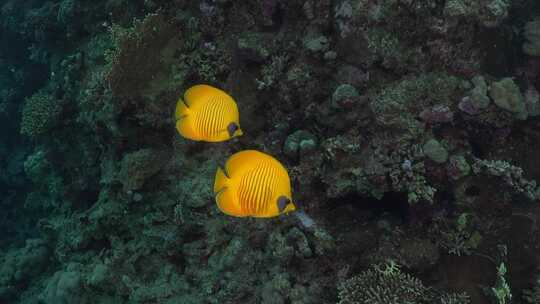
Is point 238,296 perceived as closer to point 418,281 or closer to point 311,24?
point 418,281

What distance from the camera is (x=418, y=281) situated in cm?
395

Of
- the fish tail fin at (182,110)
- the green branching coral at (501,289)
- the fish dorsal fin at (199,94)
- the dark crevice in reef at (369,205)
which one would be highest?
the fish dorsal fin at (199,94)

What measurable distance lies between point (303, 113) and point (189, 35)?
6.71ft

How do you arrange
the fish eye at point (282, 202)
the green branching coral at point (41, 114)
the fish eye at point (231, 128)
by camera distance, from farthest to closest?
the green branching coral at point (41, 114)
the fish eye at point (231, 128)
the fish eye at point (282, 202)

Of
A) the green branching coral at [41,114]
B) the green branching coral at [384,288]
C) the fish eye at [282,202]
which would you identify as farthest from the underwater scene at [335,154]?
the green branching coral at [41,114]

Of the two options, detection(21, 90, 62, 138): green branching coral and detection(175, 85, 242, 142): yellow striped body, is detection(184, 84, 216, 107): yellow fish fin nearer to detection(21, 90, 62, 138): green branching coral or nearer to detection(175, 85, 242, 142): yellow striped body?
detection(175, 85, 242, 142): yellow striped body

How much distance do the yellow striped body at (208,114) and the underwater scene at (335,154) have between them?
0.06 m

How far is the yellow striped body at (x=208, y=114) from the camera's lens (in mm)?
2793

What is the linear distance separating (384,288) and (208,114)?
7.85ft

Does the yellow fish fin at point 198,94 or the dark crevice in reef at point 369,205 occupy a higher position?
the yellow fish fin at point 198,94

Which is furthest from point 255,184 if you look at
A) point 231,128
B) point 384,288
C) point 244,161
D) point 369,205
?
point 369,205

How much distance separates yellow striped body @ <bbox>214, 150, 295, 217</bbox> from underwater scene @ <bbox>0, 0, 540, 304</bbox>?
63cm

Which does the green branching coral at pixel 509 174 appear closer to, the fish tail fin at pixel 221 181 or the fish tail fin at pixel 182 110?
the fish tail fin at pixel 221 181

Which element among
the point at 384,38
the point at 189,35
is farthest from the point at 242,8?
the point at 384,38
